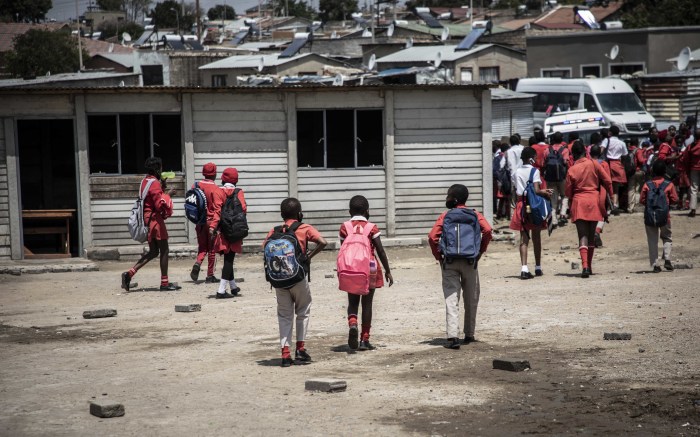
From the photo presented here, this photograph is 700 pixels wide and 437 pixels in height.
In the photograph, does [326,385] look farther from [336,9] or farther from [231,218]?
[336,9]

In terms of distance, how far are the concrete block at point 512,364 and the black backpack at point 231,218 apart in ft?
18.0

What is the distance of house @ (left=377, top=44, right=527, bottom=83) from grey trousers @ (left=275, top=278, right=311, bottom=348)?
34473 mm

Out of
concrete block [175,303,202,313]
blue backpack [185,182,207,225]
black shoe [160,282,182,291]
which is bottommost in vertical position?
black shoe [160,282,182,291]

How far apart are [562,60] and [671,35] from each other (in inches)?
197

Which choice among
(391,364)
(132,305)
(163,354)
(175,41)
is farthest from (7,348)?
(175,41)

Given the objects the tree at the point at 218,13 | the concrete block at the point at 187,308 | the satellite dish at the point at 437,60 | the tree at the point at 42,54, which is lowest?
the concrete block at the point at 187,308

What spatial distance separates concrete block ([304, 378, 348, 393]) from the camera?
27.9 feet

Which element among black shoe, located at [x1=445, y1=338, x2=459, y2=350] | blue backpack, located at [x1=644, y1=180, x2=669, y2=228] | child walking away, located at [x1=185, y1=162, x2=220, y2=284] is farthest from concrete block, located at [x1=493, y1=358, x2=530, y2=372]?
blue backpack, located at [x1=644, y1=180, x2=669, y2=228]

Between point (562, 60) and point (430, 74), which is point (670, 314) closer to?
point (430, 74)

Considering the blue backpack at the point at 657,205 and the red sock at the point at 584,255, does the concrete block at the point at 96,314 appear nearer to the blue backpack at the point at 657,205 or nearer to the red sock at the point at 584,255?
the red sock at the point at 584,255

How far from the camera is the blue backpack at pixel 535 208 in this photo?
49.0ft

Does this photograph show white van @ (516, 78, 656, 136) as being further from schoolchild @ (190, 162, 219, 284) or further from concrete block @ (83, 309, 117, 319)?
concrete block @ (83, 309, 117, 319)

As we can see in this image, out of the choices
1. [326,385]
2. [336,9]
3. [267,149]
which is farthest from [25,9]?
[326,385]

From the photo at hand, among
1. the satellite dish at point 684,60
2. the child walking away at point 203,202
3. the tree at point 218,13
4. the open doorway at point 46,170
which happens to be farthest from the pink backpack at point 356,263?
the tree at point 218,13
